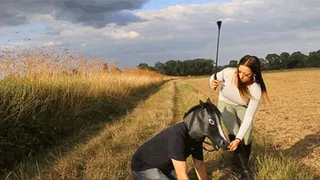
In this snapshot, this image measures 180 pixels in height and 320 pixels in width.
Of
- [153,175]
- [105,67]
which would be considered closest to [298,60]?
[105,67]

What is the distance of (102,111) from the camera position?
1130 centimetres

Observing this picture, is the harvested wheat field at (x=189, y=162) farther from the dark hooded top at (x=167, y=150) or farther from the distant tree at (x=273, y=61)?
the distant tree at (x=273, y=61)

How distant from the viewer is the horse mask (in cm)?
378

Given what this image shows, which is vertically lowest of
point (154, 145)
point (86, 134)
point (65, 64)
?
point (86, 134)

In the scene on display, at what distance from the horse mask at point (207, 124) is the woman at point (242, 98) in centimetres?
72

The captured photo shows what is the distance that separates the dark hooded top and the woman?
2.36 feet

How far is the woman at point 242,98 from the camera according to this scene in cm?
476

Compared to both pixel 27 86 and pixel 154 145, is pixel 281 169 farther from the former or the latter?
pixel 27 86

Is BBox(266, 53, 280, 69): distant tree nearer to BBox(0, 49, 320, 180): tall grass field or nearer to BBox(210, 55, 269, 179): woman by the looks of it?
BBox(0, 49, 320, 180): tall grass field

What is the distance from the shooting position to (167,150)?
13.7 feet

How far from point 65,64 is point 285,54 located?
110 metres

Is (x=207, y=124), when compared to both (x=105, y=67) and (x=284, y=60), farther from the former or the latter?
(x=284, y=60)

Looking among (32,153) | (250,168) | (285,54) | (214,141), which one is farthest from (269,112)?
(285,54)

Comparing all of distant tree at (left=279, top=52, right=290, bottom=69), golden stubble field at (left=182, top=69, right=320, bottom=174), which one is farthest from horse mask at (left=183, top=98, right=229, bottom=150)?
distant tree at (left=279, top=52, right=290, bottom=69)
